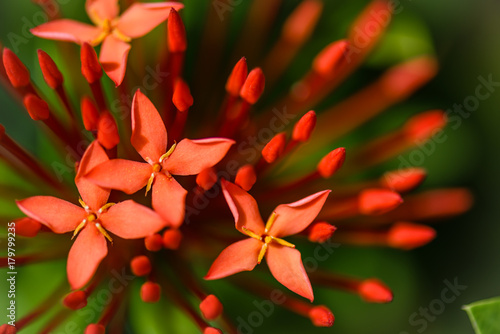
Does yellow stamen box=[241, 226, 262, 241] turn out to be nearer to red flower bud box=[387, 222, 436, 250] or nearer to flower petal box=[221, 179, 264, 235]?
flower petal box=[221, 179, 264, 235]

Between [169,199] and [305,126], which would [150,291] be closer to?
[169,199]

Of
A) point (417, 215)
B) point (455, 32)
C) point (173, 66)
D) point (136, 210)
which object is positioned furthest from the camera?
point (455, 32)

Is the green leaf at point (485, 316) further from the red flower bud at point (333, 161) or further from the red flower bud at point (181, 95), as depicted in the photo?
the red flower bud at point (181, 95)

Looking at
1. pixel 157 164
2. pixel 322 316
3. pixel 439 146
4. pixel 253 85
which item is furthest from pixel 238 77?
pixel 439 146

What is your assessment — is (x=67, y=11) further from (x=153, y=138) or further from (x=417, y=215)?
(x=417, y=215)

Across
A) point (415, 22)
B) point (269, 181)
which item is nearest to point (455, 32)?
point (415, 22)

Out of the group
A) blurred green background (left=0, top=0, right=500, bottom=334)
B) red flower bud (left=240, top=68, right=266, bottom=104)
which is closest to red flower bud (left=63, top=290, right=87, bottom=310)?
red flower bud (left=240, top=68, right=266, bottom=104)
